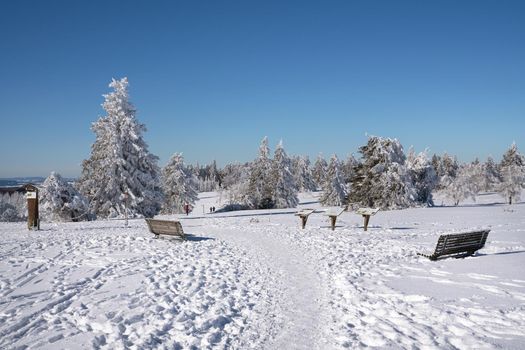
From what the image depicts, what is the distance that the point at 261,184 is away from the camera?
5447 cm

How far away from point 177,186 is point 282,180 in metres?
16.7

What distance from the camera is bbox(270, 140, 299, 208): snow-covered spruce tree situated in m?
53.3

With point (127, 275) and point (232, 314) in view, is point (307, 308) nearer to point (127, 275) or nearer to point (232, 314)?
point (232, 314)

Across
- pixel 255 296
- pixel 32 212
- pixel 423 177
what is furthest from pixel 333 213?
pixel 423 177

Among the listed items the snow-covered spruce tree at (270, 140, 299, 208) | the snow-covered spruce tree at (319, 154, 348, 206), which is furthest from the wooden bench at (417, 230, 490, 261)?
the snow-covered spruce tree at (319, 154, 348, 206)

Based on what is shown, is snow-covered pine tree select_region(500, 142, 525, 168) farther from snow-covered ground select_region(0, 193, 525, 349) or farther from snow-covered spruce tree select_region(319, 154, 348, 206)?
snow-covered ground select_region(0, 193, 525, 349)

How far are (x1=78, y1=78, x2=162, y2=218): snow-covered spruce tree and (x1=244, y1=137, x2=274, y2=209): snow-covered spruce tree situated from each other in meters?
24.5

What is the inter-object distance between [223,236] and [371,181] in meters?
27.6

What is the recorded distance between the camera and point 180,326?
679 centimetres

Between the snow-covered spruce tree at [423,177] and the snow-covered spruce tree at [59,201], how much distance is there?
37.6 meters

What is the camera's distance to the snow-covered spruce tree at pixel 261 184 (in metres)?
53.6

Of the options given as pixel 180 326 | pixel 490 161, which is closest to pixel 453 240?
pixel 180 326

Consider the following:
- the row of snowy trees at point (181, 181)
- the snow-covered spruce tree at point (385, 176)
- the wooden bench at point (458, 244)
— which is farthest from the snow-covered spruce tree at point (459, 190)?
the wooden bench at point (458, 244)

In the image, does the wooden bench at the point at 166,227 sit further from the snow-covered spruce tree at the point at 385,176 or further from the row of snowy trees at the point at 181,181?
the snow-covered spruce tree at the point at 385,176
